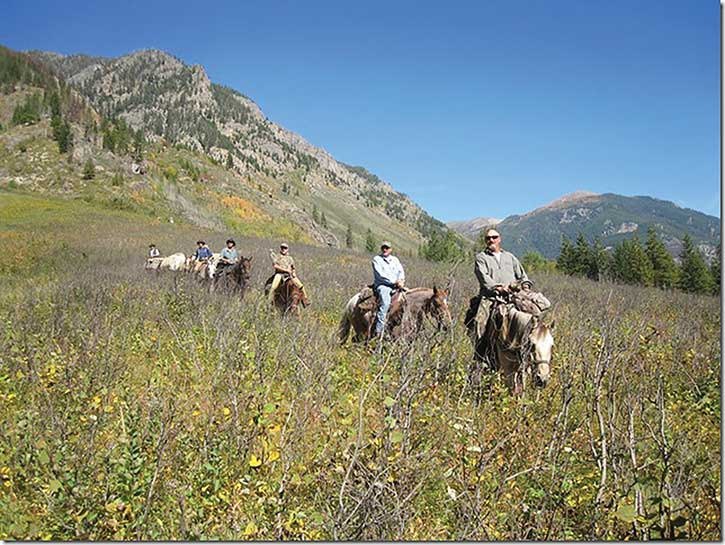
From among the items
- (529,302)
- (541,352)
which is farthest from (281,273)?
(541,352)

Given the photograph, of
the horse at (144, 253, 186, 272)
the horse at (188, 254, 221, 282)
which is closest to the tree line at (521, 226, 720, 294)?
the horse at (144, 253, 186, 272)

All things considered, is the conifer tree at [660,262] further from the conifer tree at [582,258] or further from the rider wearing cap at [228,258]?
the rider wearing cap at [228,258]

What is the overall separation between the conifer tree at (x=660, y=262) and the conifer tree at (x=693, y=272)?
97 centimetres

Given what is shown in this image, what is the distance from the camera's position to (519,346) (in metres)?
5.77

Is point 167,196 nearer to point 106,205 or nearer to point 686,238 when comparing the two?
point 106,205

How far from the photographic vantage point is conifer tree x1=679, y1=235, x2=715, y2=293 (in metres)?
47.2

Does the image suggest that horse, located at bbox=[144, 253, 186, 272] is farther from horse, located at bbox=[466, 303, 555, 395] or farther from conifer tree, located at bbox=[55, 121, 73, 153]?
conifer tree, located at bbox=[55, 121, 73, 153]

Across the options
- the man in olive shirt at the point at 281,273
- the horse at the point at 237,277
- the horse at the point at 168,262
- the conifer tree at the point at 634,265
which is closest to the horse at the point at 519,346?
the man in olive shirt at the point at 281,273

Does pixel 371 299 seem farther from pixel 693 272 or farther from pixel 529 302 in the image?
pixel 693 272

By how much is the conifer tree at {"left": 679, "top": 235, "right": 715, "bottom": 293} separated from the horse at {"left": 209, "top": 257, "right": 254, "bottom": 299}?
158 feet

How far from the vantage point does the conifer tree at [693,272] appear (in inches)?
1859

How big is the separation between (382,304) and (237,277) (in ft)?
20.7

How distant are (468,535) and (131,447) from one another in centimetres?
226

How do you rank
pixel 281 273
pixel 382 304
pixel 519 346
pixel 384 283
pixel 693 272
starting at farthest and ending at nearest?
pixel 693 272, pixel 281 273, pixel 384 283, pixel 382 304, pixel 519 346
